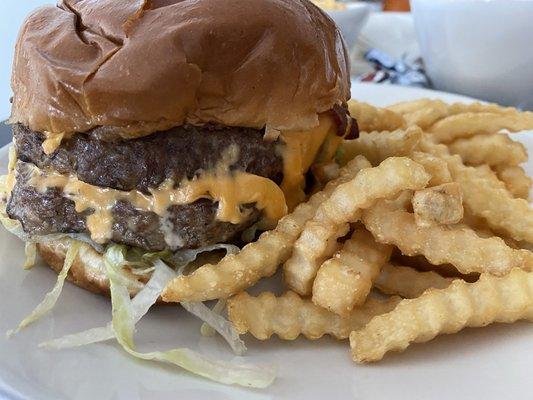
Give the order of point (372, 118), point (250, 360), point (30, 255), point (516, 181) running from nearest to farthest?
point (250, 360) → point (30, 255) → point (516, 181) → point (372, 118)

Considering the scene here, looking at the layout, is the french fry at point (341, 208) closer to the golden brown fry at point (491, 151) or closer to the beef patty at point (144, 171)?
the beef patty at point (144, 171)

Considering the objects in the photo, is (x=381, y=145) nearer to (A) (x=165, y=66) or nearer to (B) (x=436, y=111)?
(B) (x=436, y=111)

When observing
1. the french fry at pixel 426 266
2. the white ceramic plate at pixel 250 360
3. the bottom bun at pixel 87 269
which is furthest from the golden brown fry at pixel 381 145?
the bottom bun at pixel 87 269

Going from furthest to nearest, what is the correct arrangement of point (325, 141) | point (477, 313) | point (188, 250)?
point (325, 141) < point (188, 250) < point (477, 313)

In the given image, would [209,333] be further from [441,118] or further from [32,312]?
[441,118]

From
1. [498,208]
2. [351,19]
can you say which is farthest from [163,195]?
[351,19]

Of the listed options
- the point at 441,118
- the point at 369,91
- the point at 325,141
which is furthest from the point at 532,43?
the point at 325,141

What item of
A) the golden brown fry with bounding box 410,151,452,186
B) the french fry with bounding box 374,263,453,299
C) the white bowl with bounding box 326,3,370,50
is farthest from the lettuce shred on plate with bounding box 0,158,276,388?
the white bowl with bounding box 326,3,370,50
